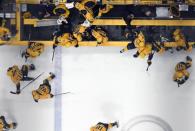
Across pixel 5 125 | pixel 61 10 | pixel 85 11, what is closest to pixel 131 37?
pixel 85 11

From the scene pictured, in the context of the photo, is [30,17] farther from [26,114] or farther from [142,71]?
[142,71]

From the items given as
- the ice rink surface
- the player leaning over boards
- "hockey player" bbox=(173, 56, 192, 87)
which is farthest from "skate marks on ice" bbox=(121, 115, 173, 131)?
the player leaning over boards

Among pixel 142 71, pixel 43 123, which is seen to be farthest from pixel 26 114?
pixel 142 71

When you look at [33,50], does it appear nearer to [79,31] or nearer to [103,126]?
[79,31]

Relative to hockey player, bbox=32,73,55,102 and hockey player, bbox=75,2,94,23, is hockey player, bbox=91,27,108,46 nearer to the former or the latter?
hockey player, bbox=75,2,94,23

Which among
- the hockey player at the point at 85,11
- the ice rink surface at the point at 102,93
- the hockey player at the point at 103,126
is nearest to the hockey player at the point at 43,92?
the ice rink surface at the point at 102,93
